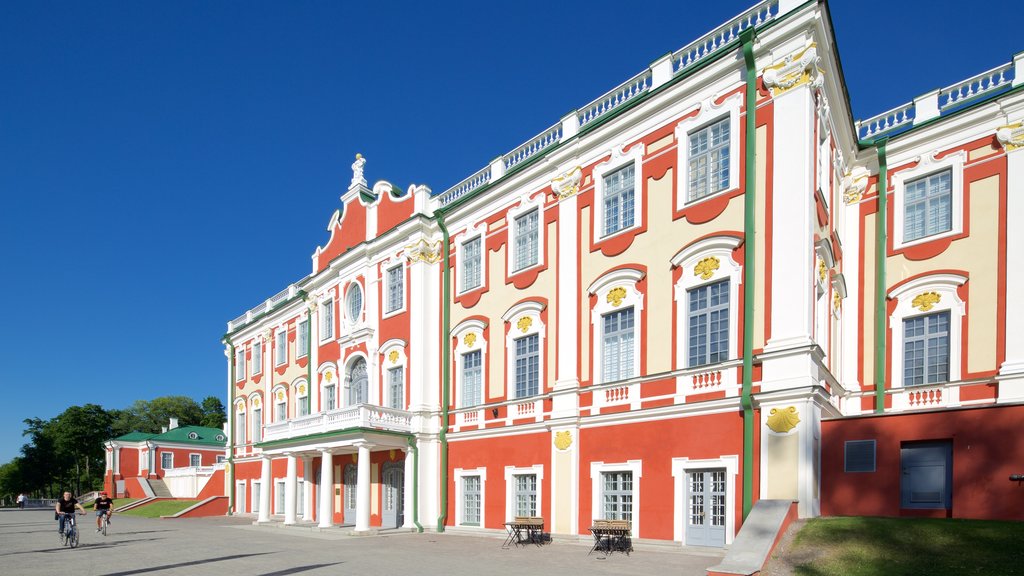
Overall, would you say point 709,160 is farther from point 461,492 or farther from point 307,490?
point 307,490

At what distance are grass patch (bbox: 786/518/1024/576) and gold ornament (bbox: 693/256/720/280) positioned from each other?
601 centimetres

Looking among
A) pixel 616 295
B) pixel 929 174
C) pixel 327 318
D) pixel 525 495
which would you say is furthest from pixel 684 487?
pixel 327 318

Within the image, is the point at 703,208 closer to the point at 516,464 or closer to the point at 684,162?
the point at 684,162

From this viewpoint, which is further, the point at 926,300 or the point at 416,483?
the point at 416,483

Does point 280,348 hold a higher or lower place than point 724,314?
lower

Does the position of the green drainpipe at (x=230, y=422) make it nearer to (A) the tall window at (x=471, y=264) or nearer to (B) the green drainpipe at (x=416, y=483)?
(B) the green drainpipe at (x=416, y=483)

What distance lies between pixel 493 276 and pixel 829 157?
10499mm

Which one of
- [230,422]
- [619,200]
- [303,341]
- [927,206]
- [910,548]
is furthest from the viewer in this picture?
[230,422]

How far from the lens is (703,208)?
15586 mm

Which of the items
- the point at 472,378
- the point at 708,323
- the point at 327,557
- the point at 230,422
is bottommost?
the point at 230,422

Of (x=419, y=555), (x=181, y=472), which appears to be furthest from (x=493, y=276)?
(x=181, y=472)

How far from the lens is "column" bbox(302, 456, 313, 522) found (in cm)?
2909

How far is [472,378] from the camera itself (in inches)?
877

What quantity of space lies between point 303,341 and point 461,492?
1492cm
